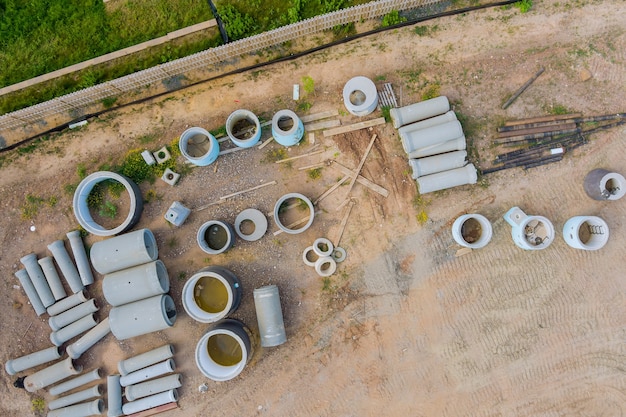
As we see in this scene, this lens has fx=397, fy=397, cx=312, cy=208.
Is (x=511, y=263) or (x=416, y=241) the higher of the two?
(x=416, y=241)

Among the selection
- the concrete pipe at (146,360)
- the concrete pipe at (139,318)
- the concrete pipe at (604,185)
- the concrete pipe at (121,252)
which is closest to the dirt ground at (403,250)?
the concrete pipe at (604,185)

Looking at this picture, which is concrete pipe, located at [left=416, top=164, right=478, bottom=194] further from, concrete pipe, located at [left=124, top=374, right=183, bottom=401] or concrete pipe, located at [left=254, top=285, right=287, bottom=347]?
concrete pipe, located at [left=124, top=374, right=183, bottom=401]

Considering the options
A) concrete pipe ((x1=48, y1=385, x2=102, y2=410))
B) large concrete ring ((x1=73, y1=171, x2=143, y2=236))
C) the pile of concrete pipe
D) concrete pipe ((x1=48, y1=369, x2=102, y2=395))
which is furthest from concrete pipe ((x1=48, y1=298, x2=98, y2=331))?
the pile of concrete pipe

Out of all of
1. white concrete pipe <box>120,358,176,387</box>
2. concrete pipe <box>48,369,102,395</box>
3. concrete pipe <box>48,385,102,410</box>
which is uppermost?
concrete pipe <box>48,369,102,395</box>

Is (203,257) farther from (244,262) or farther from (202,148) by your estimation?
(202,148)

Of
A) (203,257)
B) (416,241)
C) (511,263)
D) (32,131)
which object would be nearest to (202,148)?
(203,257)

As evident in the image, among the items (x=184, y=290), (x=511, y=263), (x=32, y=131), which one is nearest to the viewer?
(x=184, y=290)

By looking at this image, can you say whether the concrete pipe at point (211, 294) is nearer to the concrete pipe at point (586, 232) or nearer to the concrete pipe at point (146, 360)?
the concrete pipe at point (146, 360)

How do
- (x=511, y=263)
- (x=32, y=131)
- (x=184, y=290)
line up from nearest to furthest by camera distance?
1. (x=184, y=290)
2. (x=511, y=263)
3. (x=32, y=131)
